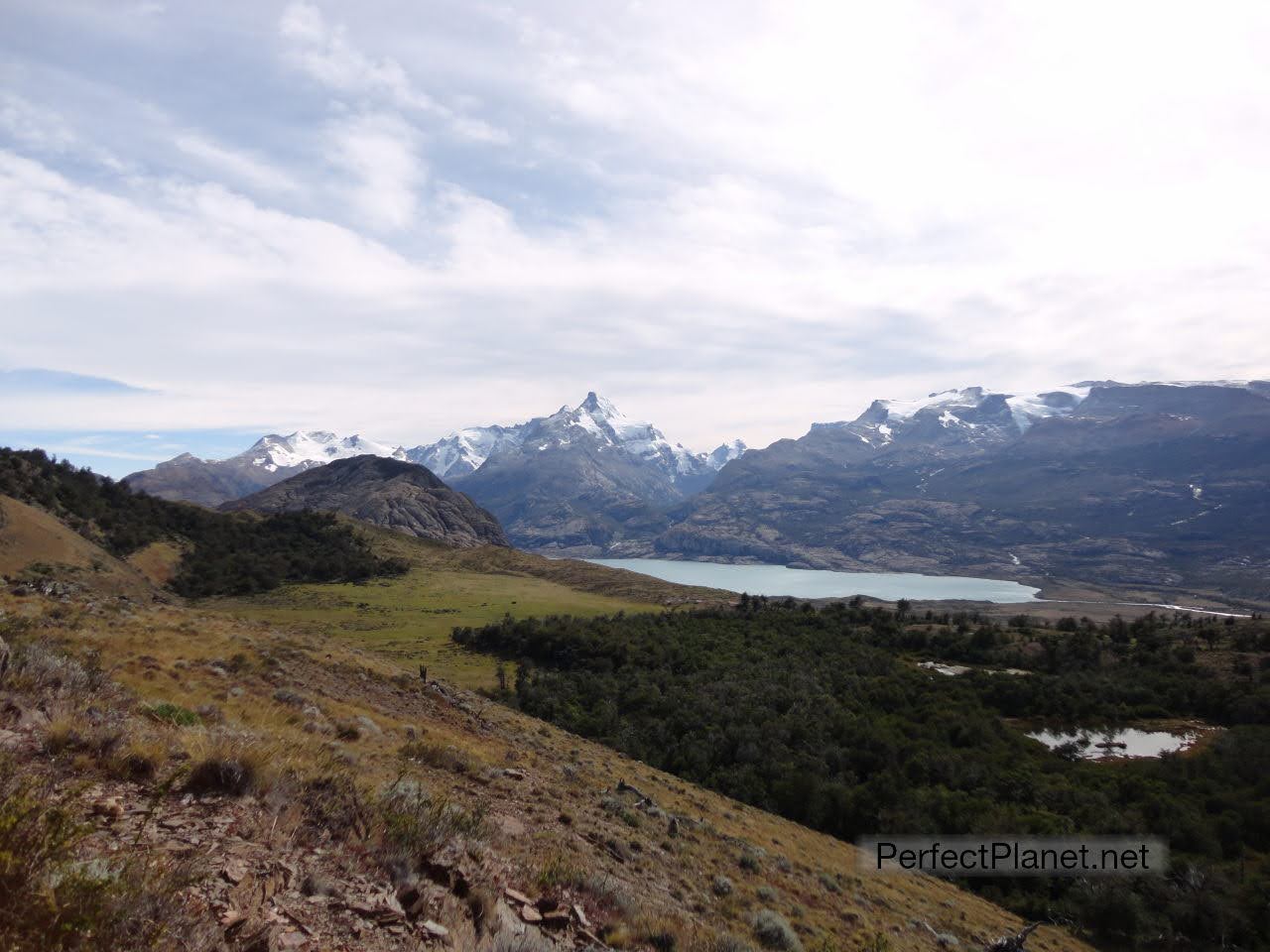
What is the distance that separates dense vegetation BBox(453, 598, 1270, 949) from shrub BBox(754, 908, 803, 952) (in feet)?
57.9

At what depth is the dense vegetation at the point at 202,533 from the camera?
81.1m

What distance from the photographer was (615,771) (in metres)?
20.3

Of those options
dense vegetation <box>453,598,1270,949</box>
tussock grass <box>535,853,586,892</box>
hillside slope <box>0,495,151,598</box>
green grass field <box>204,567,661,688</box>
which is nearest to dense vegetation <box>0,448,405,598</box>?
green grass field <box>204,567,661,688</box>

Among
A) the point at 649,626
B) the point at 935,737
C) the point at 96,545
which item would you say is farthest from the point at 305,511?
the point at 935,737

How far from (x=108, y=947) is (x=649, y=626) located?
67436 mm

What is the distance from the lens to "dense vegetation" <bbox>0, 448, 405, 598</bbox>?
81.1m

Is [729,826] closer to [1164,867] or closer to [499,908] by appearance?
[499,908]

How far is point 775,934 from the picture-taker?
9.27 metres

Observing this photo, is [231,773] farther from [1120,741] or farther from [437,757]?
[1120,741]

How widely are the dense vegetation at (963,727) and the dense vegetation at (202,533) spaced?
155 ft

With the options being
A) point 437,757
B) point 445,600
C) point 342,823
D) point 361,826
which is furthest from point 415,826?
point 445,600

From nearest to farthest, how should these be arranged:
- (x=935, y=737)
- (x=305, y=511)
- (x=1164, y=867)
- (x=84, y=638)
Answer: (x=84, y=638)
(x=1164, y=867)
(x=935, y=737)
(x=305, y=511)

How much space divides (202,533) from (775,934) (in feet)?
407

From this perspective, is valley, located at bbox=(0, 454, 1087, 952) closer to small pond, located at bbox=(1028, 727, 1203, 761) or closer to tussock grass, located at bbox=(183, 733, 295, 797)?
tussock grass, located at bbox=(183, 733, 295, 797)
